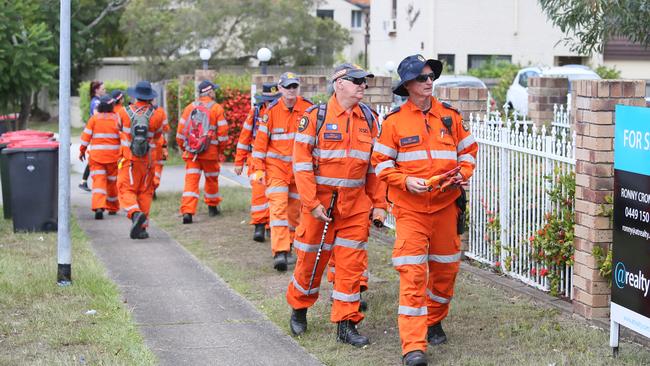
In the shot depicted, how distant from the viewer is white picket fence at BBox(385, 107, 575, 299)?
9.19 metres

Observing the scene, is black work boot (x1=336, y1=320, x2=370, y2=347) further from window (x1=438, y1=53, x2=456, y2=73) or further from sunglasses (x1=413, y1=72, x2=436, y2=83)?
window (x1=438, y1=53, x2=456, y2=73)

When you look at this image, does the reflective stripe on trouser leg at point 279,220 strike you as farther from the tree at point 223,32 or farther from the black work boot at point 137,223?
the tree at point 223,32

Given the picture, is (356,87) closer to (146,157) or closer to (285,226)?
(285,226)

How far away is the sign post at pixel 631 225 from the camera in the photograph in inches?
267

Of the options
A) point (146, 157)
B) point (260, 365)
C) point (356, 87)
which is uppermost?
point (356, 87)

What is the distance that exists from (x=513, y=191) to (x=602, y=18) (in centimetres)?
501

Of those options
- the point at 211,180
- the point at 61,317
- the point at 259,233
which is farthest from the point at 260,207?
the point at 61,317

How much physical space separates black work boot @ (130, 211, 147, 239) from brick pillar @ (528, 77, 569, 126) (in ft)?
24.2

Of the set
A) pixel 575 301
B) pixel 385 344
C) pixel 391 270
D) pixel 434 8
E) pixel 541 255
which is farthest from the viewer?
pixel 434 8

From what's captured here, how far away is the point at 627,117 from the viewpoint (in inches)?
275

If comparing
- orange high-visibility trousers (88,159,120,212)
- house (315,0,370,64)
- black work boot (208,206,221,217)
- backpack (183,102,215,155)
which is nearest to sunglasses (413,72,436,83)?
backpack (183,102,215,155)

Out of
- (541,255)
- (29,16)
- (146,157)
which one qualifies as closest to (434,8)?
(29,16)

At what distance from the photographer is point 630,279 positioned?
7.00 meters

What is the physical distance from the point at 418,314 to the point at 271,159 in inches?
169
